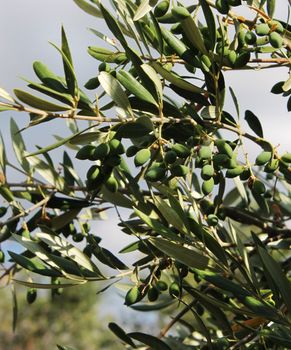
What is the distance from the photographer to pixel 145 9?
1333 millimetres

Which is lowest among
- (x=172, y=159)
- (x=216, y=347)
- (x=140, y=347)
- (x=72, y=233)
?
(x=140, y=347)

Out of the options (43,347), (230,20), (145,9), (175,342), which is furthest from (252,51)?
(43,347)

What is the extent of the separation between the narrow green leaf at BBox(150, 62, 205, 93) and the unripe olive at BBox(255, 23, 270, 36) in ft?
0.53

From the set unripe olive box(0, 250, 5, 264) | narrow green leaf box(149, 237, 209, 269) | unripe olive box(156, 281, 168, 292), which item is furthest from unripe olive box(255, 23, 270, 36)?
unripe olive box(0, 250, 5, 264)

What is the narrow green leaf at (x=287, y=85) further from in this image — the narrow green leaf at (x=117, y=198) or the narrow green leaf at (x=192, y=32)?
the narrow green leaf at (x=117, y=198)

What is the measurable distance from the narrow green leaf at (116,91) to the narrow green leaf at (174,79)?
8 centimetres

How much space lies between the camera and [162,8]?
4.46 feet

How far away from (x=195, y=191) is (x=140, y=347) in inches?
18.9

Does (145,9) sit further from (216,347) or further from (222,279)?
(216,347)

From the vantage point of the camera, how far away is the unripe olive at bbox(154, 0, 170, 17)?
136 centimetres

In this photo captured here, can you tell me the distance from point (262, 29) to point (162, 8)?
0.66ft

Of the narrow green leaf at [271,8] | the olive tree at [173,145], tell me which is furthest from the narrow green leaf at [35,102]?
the narrow green leaf at [271,8]

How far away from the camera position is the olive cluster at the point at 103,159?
1196mm

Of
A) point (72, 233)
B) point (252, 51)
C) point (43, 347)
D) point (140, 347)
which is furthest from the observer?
point (43, 347)
